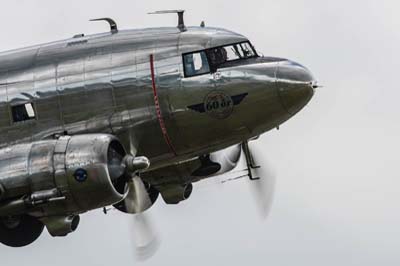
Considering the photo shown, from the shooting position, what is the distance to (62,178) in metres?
36.5

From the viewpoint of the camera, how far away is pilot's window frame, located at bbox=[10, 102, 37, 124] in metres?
39.0

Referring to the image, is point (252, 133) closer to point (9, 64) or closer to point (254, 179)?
point (254, 179)

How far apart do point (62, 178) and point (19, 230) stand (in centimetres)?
212

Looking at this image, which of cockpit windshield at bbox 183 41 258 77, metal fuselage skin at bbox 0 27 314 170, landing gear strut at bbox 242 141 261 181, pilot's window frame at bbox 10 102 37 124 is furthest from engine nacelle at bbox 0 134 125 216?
landing gear strut at bbox 242 141 261 181

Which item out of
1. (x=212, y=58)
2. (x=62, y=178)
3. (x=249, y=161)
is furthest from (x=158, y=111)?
(x=249, y=161)

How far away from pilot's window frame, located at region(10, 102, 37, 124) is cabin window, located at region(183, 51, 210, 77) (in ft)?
12.9

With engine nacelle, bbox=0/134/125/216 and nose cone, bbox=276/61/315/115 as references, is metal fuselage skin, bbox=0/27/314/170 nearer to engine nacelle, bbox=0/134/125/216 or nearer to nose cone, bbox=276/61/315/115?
nose cone, bbox=276/61/315/115

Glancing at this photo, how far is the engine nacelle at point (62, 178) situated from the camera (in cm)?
3647

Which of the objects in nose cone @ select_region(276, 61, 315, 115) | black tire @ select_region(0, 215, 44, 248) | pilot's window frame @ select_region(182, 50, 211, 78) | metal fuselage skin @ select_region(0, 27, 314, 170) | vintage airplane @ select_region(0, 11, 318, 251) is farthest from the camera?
pilot's window frame @ select_region(182, 50, 211, 78)

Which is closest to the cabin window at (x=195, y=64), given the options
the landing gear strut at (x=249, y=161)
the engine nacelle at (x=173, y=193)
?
the landing gear strut at (x=249, y=161)

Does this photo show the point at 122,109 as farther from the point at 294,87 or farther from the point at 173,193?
the point at 173,193

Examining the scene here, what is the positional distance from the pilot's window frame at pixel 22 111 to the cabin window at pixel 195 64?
3.93 metres

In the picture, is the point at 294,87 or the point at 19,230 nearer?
the point at 19,230

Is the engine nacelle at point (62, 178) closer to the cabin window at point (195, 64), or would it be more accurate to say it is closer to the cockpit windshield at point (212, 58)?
the cabin window at point (195, 64)
